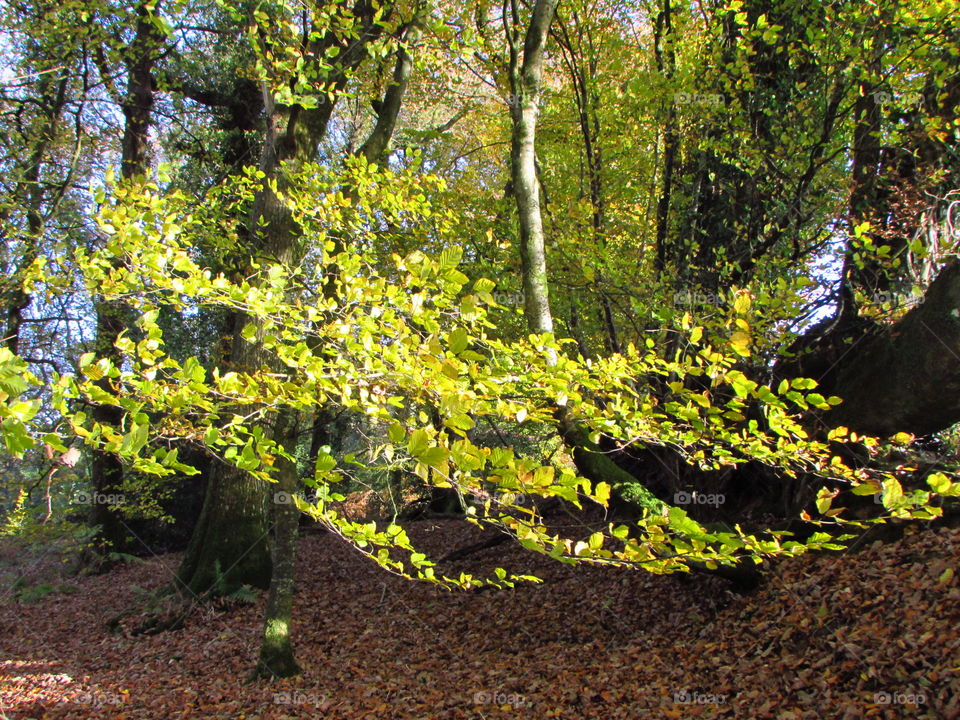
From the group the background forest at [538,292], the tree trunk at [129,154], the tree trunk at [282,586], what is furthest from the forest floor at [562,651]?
the tree trunk at [129,154]

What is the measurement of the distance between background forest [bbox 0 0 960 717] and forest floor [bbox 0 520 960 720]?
0.31 m

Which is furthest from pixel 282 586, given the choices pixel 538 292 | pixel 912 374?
pixel 912 374

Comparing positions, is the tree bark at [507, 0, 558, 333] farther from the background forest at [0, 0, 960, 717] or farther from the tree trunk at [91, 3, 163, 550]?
the tree trunk at [91, 3, 163, 550]

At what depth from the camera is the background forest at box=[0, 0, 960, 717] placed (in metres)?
2.29

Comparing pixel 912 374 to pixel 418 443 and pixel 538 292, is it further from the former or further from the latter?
pixel 418 443

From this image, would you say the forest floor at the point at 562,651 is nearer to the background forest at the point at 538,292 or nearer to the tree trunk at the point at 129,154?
the background forest at the point at 538,292

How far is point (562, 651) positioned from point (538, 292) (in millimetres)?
3575

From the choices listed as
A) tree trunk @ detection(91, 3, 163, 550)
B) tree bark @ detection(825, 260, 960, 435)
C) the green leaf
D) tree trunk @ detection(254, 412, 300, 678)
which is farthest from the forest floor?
the green leaf

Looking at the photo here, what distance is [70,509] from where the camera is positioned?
1226cm

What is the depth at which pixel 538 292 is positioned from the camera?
4.36m

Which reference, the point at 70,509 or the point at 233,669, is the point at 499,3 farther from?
the point at 70,509

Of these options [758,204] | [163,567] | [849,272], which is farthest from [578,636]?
[163,567]

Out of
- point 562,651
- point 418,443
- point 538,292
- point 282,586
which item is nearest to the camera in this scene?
point 418,443

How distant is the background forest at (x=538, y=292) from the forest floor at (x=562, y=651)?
0.31 m
